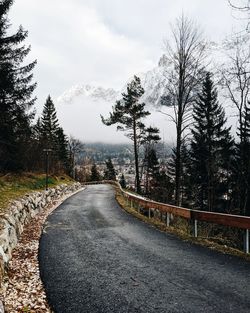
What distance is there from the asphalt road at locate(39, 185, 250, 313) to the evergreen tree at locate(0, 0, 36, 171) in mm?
13335

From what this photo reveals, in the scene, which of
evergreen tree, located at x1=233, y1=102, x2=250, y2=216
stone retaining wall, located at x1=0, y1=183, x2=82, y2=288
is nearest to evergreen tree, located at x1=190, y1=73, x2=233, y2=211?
evergreen tree, located at x1=233, y1=102, x2=250, y2=216

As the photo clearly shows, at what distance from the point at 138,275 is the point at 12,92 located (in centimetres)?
1919

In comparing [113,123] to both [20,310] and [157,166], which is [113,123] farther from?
[20,310]

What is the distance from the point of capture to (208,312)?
4965 mm

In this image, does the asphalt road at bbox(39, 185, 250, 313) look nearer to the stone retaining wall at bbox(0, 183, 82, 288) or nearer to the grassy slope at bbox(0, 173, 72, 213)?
the stone retaining wall at bbox(0, 183, 82, 288)

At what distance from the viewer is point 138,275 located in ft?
22.7

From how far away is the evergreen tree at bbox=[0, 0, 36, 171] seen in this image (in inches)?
874

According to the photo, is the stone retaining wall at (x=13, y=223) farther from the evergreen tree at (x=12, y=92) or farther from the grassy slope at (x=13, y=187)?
the evergreen tree at (x=12, y=92)

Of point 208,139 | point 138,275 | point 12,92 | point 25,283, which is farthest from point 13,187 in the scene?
point 208,139

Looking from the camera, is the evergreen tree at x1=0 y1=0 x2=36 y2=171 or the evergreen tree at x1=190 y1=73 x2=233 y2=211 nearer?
the evergreen tree at x1=0 y1=0 x2=36 y2=171

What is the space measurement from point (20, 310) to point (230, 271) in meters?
4.29

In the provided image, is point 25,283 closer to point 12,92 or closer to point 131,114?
point 12,92

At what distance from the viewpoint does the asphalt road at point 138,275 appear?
5.39m

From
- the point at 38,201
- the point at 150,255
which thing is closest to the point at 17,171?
the point at 38,201
